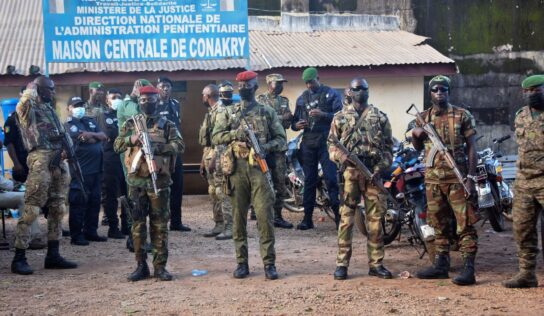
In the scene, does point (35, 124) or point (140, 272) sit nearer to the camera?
point (140, 272)

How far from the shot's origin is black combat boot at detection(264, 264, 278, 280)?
7523mm

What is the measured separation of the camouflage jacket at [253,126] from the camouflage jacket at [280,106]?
2.91 m

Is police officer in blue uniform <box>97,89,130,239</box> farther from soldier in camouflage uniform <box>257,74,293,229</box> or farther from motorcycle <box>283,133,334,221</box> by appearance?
motorcycle <box>283,133,334,221</box>

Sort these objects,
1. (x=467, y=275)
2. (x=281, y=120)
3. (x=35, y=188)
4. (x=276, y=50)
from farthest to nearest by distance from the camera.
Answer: (x=276, y=50) → (x=281, y=120) → (x=35, y=188) → (x=467, y=275)

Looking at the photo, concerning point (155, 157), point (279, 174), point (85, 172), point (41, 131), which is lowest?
point (279, 174)

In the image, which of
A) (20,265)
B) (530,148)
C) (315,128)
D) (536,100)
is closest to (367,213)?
(530,148)

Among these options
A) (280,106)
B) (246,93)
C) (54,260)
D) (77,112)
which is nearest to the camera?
(246,93)

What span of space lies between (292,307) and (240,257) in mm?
1252

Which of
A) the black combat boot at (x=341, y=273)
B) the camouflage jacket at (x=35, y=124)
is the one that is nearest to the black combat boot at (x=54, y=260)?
the camouflage jacket at (x=35, y=124)

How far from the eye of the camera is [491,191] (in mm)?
9164

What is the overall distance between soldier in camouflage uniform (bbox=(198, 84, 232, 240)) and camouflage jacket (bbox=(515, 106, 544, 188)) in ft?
12.7

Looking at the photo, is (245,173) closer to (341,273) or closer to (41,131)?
(341,273)

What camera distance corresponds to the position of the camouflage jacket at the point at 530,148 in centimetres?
684

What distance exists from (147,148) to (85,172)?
2.90 meters
